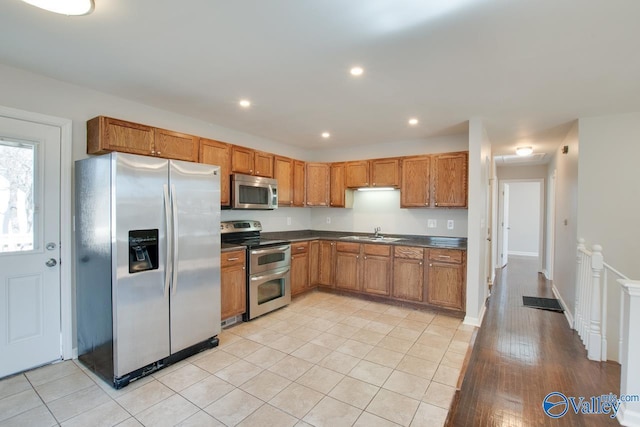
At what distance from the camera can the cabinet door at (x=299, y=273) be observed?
453 centimetres

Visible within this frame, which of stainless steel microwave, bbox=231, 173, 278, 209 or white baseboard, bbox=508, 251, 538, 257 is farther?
white baseboard, bbox=508, 251, 538, 257

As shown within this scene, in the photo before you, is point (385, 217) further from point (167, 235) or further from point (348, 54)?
point (167, 235)

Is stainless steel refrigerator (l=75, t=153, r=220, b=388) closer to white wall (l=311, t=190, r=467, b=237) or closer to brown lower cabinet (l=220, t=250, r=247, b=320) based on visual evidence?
brown lower cabinet (l=220, t=250, r=247, b=320)

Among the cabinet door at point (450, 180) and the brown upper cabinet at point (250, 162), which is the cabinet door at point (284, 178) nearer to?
the brown upper cabinet at point (250, 162)

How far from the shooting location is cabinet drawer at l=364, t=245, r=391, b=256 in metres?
4.44

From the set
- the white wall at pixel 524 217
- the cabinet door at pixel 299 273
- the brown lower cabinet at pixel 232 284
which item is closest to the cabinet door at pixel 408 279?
the cabinet door at pixel 299 273

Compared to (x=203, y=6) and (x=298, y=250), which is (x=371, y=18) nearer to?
(x=203, y=6)

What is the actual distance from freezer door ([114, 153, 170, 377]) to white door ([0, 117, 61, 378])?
2.92ft

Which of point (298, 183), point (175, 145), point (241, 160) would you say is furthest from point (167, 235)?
point (298, 183)

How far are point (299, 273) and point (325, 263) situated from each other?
0.55 m

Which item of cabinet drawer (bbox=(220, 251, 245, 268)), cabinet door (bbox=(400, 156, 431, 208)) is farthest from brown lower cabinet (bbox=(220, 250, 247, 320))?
cabinet door (bbox=(400, 156, 431, 208))

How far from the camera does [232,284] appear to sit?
3.52 metres

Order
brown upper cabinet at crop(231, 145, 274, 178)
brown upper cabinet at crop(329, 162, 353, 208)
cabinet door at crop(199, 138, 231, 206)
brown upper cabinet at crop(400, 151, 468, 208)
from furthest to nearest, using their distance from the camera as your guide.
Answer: brown upper cabinet at crop(329, 162, 353, 208)
brown upper cabinet at crop(400, 151, 468, 208)
brown upper cabinet at crop(231, 145, 274, 178)
cabinet door at crop(199, 138, 231, 206)

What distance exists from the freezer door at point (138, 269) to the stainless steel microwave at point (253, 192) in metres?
1.33
